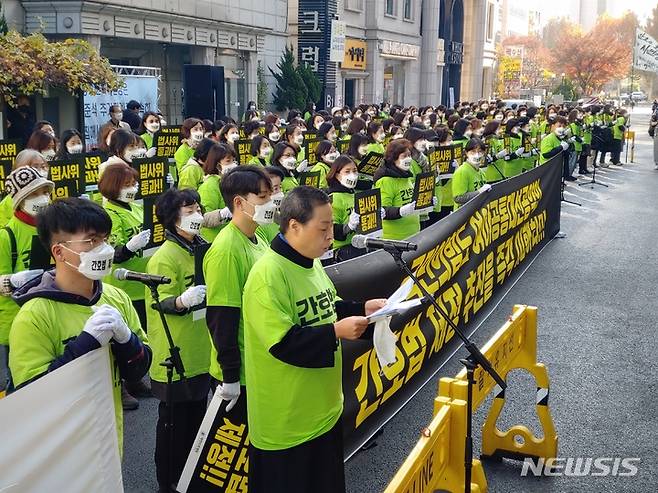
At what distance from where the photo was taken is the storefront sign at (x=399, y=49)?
128ft

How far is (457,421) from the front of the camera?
3635 millimetres

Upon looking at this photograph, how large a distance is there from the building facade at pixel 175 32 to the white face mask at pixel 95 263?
15.8 meters

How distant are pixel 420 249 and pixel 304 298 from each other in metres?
2.41

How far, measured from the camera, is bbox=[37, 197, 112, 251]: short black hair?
326 centimetres

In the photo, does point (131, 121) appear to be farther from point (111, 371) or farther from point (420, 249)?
point (111, 371)

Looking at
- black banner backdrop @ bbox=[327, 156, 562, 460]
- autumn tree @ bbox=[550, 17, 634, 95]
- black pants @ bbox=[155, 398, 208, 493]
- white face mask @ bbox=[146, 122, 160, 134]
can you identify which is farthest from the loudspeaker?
autumn tree @ bbox=[550, 17, 634, 95]

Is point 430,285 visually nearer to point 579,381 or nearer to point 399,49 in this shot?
point 579,381

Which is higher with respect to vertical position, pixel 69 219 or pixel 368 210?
pixel 69 219

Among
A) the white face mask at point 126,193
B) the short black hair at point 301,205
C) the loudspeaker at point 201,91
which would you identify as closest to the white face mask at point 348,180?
the white face mask at point 126,193

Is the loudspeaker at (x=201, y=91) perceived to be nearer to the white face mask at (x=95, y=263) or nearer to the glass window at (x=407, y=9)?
the white face mask at (x=95, y=263)

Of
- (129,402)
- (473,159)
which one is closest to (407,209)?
(473,159)

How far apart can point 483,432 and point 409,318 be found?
39.0 inches

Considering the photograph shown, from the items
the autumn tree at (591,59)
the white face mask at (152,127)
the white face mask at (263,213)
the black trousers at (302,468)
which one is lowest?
the black trousers at (302,468)

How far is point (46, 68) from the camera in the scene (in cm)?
1317
